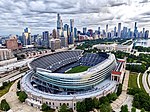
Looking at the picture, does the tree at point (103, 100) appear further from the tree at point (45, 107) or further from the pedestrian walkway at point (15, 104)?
the pedestrian walkway at point (15, 104)

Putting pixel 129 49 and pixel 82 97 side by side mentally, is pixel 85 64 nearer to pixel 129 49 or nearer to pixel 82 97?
pixel 82 97

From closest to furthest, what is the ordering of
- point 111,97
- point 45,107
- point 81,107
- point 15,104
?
1. point 81,107
2. point 45,107
3. point 15,104
4. point 111,97

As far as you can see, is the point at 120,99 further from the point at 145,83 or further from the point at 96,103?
the point at 145,83

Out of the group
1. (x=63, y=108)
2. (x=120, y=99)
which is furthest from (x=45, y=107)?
(x=120, y=99)

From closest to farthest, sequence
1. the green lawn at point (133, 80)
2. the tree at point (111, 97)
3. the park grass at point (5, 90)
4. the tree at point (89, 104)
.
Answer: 1. the tree at point (89, 104)
2. the tree at point (111, 97)
3. the park grass at point (5, 90)
4. the green lawn at point (133, 80)

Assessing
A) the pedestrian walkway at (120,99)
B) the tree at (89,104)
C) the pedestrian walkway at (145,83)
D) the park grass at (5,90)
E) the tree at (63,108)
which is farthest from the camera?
the pedestrian walkway at (145,83)

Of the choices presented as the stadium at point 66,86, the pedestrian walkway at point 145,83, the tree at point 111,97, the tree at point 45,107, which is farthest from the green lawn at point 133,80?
the tree at point 45,107

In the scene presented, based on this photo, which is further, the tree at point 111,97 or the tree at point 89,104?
the tree at point 111,97

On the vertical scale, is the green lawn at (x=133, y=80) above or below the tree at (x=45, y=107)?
above

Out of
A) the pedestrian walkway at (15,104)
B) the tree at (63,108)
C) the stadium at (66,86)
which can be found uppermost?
the stadium at (66,86)

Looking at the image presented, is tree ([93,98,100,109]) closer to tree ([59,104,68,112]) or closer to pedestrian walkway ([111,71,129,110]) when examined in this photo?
pedestrian walkway ([111,71,129,110])

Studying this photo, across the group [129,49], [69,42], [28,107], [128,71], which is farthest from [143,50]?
[28,107]

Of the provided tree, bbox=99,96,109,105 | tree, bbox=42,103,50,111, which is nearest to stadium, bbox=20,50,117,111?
tree, bbox=42,103,50,111
